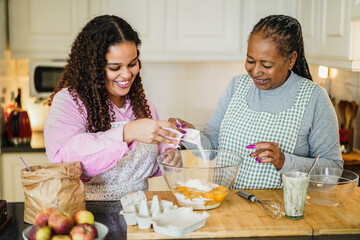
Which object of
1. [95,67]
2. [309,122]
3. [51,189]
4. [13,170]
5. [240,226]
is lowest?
[13,170]

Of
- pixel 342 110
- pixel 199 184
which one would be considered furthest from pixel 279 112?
pixel 342 110

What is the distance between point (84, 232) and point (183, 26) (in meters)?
2.05

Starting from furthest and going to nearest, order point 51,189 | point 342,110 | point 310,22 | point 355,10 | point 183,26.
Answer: point 183,26
point 342,110
point 310,22
point 355,10
point 51,189

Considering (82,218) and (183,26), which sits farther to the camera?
(183,26)

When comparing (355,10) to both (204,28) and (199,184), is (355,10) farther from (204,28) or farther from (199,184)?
(199,184)

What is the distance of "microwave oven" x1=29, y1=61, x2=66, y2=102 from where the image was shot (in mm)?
3020

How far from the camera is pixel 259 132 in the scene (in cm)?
190

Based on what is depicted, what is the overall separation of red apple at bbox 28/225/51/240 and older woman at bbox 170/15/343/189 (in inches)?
32.9

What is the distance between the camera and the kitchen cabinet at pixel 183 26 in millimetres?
2980

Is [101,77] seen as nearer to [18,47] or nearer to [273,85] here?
[273,85]

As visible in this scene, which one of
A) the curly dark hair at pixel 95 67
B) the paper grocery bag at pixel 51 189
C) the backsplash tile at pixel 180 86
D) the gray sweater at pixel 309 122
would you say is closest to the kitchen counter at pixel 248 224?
the paper grocery bag at pixel 51 189

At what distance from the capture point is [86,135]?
1624mm

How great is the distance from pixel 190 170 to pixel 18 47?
1952 millimetres

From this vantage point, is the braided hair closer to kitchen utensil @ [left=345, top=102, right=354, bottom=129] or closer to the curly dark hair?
the curly dark hair
